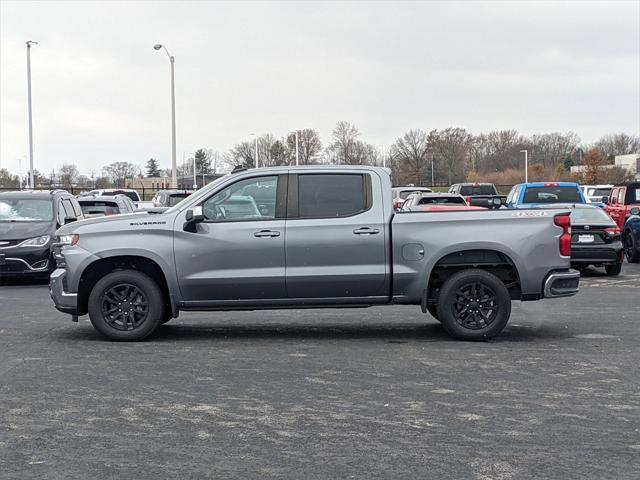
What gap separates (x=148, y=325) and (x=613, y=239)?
11.3 meters

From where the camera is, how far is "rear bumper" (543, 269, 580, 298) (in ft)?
33.5

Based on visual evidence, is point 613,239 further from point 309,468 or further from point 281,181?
point 309,468

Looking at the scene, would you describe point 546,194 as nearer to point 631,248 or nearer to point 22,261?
point 631,248

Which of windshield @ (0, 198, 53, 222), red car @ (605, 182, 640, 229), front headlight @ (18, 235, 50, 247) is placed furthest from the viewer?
red car @ (605, 182, 640, 229)

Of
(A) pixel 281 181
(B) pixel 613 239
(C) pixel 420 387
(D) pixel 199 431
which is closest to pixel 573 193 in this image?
(B) pixel 613 239

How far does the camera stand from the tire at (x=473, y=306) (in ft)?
33.3

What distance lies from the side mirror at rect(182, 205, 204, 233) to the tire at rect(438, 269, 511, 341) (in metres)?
2.83

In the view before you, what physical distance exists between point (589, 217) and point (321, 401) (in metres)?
12.6

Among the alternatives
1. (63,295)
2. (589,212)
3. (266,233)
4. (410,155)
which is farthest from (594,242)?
(410,155)

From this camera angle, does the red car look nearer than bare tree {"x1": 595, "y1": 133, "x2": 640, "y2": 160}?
Yes

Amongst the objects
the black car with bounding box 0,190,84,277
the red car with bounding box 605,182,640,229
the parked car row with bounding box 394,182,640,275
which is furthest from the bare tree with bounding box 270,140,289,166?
the black car with bounding box 0,190,84,277

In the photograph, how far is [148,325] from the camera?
10.2 meters

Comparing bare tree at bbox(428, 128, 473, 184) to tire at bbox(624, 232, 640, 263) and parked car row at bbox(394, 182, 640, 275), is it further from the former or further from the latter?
tire at bbox(624, 232, 640, 263)

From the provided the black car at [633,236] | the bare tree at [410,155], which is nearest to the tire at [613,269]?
the black car at [633,236]
